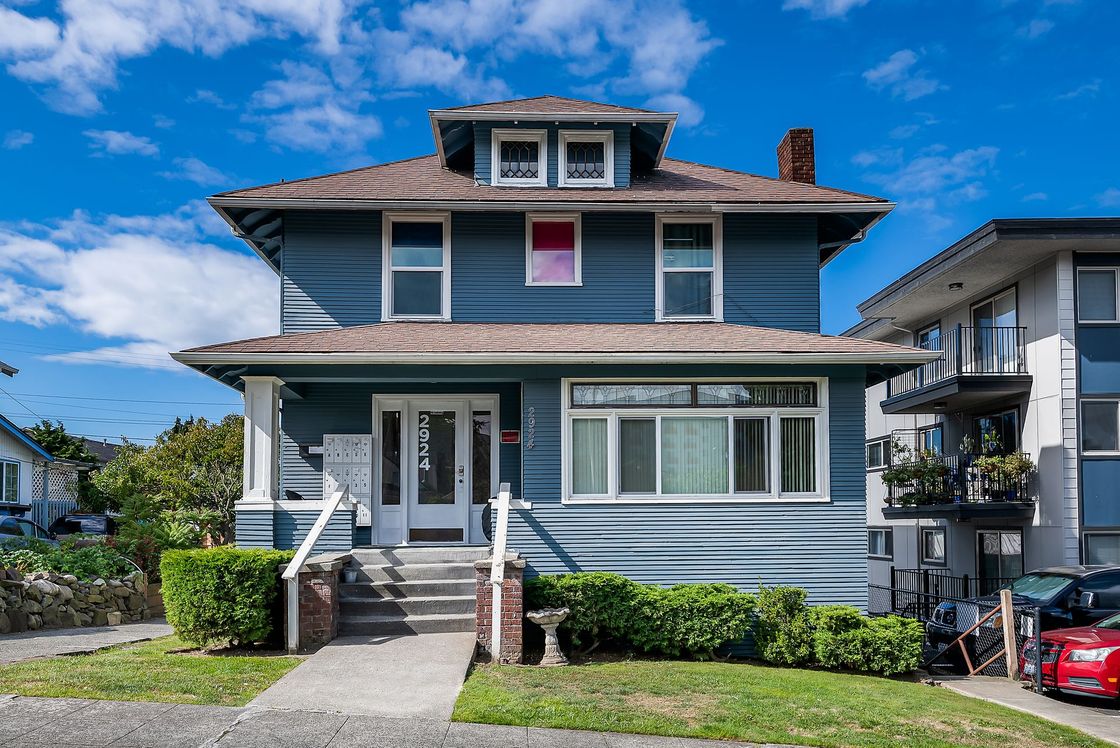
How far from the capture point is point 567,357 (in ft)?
38.9

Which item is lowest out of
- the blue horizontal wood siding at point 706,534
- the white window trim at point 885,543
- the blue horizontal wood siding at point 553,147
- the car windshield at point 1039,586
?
the white window trim at point 885,543

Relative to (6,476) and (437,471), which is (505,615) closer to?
(437,471)

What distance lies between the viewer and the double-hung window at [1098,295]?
60.3 feet

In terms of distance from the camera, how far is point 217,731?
693cm

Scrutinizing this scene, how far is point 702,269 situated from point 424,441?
16.5 ft

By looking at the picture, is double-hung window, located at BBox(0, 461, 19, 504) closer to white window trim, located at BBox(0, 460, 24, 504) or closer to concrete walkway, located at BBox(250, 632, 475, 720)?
white window trim, located at BBox(0, 460, 24, 504)

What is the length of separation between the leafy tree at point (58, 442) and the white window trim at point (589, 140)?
3291 cm

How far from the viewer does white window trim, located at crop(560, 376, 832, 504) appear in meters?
12.2

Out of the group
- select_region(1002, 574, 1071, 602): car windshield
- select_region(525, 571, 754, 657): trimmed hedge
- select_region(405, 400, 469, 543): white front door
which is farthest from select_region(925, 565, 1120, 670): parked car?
select_region(405, 400, 469, 543): white front door

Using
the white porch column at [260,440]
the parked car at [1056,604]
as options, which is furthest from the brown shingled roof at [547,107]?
the parked car at [1056,604]

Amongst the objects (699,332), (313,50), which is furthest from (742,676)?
(313,50)

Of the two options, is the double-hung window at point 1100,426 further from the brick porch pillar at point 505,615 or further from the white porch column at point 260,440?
the white porch column at point 260,440

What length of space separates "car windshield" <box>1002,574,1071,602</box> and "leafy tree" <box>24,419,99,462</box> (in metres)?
37.6

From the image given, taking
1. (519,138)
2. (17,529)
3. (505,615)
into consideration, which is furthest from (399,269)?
(17,529)
